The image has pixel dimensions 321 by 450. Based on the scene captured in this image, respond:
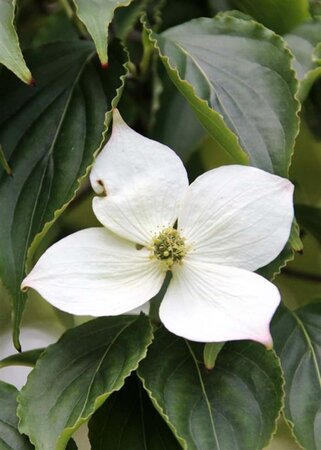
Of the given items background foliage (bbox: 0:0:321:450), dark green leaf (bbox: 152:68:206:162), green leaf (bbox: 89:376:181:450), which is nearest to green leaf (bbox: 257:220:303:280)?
background foliage (bbox: 0:0:321:450)

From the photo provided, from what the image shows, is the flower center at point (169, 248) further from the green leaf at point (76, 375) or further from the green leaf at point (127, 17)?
the green leaf at point (127, 17)

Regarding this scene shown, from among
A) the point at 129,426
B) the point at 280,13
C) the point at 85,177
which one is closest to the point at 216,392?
the point at 129,426

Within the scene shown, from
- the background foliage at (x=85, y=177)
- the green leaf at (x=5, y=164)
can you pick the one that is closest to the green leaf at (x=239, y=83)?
the background foliage at (x=85, y=177)

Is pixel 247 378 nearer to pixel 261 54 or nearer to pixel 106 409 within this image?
pixel 106 409

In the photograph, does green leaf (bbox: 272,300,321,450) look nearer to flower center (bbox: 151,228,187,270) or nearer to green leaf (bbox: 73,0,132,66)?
flower center (bbox: 151,228,187,270)

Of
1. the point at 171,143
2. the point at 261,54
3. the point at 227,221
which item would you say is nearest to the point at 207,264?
the point at 227,221

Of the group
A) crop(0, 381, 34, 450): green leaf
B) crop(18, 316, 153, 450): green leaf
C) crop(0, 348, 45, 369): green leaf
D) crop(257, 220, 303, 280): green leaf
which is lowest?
→ crop(0, 348, 45, 369): green leaf
